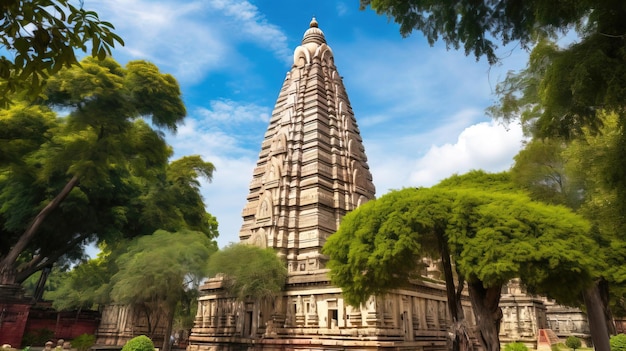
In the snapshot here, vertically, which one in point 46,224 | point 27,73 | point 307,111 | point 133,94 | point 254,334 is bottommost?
point 254,334

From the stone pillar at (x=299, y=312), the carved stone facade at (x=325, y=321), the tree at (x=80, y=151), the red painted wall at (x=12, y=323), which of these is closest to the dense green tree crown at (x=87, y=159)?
the tree at (x=80, y=151)

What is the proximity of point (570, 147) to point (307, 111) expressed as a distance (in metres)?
22.2

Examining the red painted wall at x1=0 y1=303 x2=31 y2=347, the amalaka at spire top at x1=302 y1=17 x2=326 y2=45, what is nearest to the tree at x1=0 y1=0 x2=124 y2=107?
the red painted wall at x1=0 y1=303 x2=31 y2=347

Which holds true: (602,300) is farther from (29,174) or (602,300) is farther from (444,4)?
(29,174)

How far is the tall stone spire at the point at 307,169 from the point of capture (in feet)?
90.3

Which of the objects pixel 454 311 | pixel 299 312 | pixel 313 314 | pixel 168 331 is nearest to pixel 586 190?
pixel 454 311

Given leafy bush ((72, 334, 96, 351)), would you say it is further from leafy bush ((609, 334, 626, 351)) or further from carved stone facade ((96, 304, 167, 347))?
leafy bush ((609, 334, 626, 351))

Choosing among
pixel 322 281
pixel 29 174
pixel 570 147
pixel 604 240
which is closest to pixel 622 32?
pixel 570 147

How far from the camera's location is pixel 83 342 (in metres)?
28.6

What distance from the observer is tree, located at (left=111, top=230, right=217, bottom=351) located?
74.6ft

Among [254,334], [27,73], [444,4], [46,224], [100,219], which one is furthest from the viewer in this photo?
[100,219]

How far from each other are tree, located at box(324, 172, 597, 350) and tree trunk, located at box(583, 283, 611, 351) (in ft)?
20.9

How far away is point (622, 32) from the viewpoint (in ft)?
28.6

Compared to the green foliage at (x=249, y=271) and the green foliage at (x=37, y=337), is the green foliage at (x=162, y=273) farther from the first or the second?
the green foliage at (x=37, y=337)
